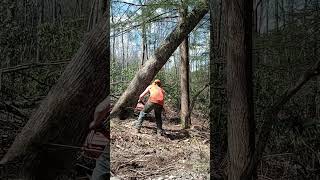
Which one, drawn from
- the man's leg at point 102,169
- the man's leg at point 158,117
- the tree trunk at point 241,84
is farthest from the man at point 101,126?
the tree trunk at point 241,84

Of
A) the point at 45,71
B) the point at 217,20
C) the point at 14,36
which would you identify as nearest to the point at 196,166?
the point at 217,20

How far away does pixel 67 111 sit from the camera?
123 inches

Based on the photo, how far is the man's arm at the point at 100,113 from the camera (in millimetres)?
3156

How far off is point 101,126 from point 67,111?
25cm

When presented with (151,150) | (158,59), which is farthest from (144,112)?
(158,59)

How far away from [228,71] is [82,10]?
114cm

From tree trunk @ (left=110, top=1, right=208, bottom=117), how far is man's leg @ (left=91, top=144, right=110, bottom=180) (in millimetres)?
295

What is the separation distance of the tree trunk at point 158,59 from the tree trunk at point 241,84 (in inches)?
16.6

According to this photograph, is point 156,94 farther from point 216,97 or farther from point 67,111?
point 67,111

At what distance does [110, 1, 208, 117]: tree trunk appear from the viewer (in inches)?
117

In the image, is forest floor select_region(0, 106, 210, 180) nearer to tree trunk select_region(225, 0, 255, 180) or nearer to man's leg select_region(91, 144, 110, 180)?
man's leg select_region(91, 144, 110, 180)

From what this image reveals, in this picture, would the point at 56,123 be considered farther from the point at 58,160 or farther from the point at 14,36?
the point at 14,36

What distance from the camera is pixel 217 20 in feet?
9.04

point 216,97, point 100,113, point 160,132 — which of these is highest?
point 216,97
